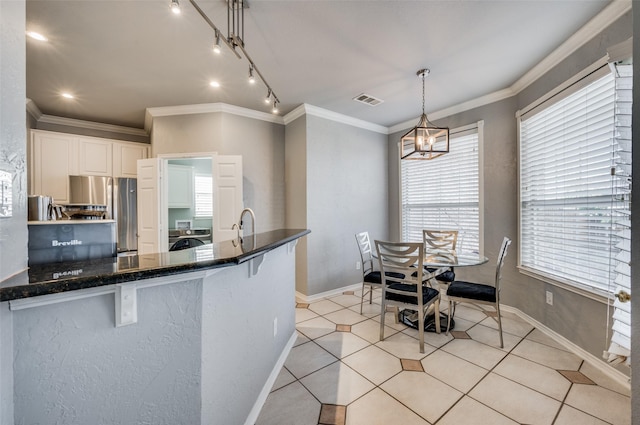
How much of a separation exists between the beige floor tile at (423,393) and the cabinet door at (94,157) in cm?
460

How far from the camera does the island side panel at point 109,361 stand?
76 cm

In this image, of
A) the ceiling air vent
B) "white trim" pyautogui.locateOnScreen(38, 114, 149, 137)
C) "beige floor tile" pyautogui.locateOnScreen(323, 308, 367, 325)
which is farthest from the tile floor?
"white trim" pyautogui.locateOnScreen(38, 114, 149, 137)

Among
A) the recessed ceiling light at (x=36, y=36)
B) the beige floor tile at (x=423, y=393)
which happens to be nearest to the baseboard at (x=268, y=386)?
the beige floor tile at (x=423, y=393)

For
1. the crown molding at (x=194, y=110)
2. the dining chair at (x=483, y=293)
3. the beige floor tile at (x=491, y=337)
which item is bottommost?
the beige floor tile at (x=491, y=337)

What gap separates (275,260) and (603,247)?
257cm

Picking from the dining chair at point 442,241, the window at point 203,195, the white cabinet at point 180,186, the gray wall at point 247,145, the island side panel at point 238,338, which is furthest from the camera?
the window at point 203,195

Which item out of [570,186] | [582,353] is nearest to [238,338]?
[582,353]

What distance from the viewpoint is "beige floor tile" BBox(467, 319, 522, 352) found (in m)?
2.35

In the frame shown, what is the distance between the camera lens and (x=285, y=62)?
8.35 feet

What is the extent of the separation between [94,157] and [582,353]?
6.09 metres

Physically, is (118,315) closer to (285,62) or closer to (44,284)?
(44,284)

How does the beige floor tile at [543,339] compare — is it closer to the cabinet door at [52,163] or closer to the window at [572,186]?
the window at [572,186]

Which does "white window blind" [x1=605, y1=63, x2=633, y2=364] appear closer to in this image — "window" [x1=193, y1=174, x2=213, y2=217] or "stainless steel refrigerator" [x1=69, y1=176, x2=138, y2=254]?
"stainless steel refrigerator" [x1=69, y1=176, x2=138, y2=254]

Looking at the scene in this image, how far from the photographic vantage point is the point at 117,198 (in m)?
3.70
